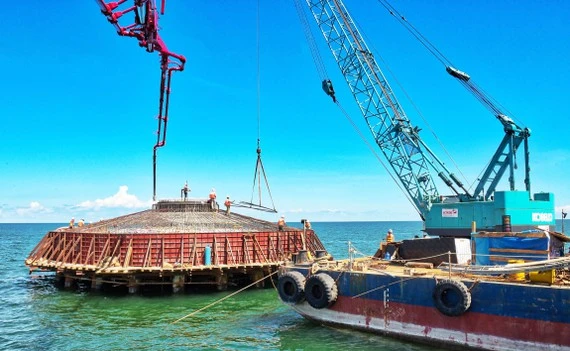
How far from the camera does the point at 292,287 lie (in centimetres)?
2180

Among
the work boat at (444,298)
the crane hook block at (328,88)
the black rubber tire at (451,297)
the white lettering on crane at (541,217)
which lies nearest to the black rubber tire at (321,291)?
the work boat at (444,298)

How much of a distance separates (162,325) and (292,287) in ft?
22.3

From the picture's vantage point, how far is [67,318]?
24.2 m

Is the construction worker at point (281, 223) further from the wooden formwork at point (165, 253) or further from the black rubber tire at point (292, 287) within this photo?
the black rubber tire at point (292, 287)

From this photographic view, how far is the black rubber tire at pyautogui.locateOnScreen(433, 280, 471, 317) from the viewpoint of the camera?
1660 centimetres

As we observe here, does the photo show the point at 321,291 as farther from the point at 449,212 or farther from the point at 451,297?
the point at 449,212

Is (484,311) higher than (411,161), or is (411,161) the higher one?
(411,161)

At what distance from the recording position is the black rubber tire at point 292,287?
70.3ft

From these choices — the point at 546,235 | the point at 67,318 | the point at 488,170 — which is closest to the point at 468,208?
the point at 488,170

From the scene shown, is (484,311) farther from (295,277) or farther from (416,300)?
(295,277)

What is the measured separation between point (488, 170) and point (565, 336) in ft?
74.6

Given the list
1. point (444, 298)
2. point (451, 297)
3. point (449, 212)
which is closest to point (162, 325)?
point (444, 298)

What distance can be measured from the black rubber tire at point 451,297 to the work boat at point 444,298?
35mm

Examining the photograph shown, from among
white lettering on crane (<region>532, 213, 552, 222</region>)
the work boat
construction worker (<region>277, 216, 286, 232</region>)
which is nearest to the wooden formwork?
construction worker (<region>277, 216, 286, 232</region>)
